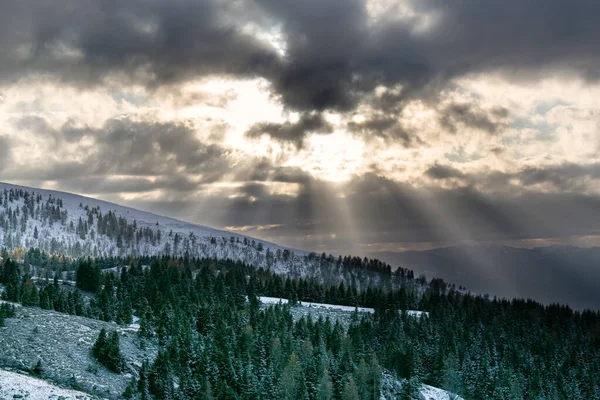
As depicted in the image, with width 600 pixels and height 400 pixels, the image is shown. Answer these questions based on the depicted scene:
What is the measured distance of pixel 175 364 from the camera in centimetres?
11194

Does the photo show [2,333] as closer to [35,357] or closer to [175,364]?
[35,357]

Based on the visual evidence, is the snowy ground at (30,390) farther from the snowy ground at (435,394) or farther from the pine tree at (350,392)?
the snowy ground at (435,394)

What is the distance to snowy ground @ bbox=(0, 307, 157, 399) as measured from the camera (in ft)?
301

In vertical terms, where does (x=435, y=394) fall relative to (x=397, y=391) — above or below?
below

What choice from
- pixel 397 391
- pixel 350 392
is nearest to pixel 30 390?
pixel 350 392

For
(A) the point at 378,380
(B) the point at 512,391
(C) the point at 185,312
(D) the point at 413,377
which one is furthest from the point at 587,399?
(C) the point at 185,312

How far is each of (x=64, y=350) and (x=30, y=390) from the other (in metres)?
24.7

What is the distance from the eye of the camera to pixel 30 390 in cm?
7756

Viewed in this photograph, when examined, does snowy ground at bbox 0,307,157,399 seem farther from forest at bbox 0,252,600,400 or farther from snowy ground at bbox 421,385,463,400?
snowy ground at bbox 421,385,463,400

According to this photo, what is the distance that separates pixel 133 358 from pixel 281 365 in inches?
1284

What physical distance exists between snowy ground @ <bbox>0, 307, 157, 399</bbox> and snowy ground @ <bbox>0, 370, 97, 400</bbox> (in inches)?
258

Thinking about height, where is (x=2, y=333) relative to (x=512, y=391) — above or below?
above

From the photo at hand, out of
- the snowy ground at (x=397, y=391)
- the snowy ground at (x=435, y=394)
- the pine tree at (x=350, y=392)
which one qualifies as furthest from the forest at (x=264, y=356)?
the snowy ground at (x=435, y=394)

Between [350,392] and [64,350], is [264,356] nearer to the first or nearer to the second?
[350,392]
